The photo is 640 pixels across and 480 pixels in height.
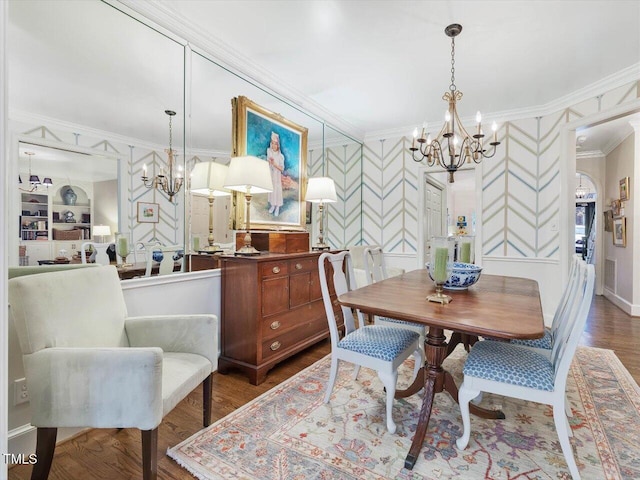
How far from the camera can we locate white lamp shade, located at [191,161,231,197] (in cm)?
248

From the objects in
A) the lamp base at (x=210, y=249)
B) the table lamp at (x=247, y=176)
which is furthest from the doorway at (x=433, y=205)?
the lamp base at (x=210, y=249)

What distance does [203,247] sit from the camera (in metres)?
2.61

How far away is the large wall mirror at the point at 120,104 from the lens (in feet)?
5.42

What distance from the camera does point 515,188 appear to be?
4.05 m

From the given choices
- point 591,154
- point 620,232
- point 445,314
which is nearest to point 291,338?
point 445,314

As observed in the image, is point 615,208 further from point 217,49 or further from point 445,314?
point 217,49

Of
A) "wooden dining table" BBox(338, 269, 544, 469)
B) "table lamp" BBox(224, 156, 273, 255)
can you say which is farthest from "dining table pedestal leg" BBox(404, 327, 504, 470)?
"table lamp" BBox(224, 156, 273, 255)

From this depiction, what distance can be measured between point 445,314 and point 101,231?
2.02 meters

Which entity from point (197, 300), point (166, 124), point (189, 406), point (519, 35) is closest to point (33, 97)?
point (166, 124)

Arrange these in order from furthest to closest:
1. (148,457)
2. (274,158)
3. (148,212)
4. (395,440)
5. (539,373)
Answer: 1. (274,158)
2. (148,212)
3. (395,440)
4. (539,373)
5. (148,457)

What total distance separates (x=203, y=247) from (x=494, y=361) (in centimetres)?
219

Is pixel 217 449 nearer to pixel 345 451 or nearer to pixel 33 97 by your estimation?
pixel 345 451

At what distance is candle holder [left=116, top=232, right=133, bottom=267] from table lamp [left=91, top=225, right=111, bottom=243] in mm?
56

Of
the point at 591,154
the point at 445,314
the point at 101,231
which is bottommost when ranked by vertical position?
the point at 445,314
